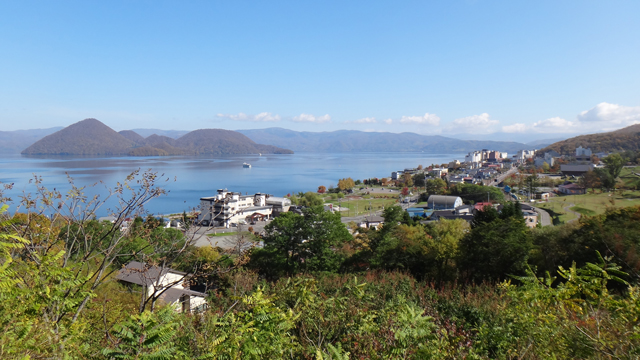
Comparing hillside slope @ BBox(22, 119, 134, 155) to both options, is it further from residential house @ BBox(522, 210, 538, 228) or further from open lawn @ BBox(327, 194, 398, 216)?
residential house @ BBox(522, 210, 538, 228)

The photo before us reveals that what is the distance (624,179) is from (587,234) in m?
18.9

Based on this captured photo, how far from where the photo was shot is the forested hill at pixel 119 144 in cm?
8538

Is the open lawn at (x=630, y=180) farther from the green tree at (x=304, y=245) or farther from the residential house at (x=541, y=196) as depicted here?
the green tree at (x=304, y=245)

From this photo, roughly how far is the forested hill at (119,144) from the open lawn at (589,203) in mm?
85115

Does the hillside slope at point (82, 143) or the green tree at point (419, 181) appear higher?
the hillside slope at point (82, 143)

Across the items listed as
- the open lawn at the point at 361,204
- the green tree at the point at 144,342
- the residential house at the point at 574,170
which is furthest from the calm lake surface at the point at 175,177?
the residential house at the point at 574,170

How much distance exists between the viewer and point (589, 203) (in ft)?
50.9

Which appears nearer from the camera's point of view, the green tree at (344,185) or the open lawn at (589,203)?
the open lawn at (589,203)

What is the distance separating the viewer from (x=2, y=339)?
1149 millimetres

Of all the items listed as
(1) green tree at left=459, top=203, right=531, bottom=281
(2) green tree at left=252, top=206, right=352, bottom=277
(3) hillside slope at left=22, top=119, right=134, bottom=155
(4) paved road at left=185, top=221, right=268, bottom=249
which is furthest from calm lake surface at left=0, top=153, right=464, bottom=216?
(3) hillside slope at left=22, top=119, right=134, bottom=155

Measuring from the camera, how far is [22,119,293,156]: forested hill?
3361 inches

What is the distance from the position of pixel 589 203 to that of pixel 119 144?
108996mm

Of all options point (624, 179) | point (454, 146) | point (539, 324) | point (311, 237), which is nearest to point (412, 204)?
Result: point (624, 179)

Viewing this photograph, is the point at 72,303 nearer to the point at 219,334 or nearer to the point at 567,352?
the point at 219,334
